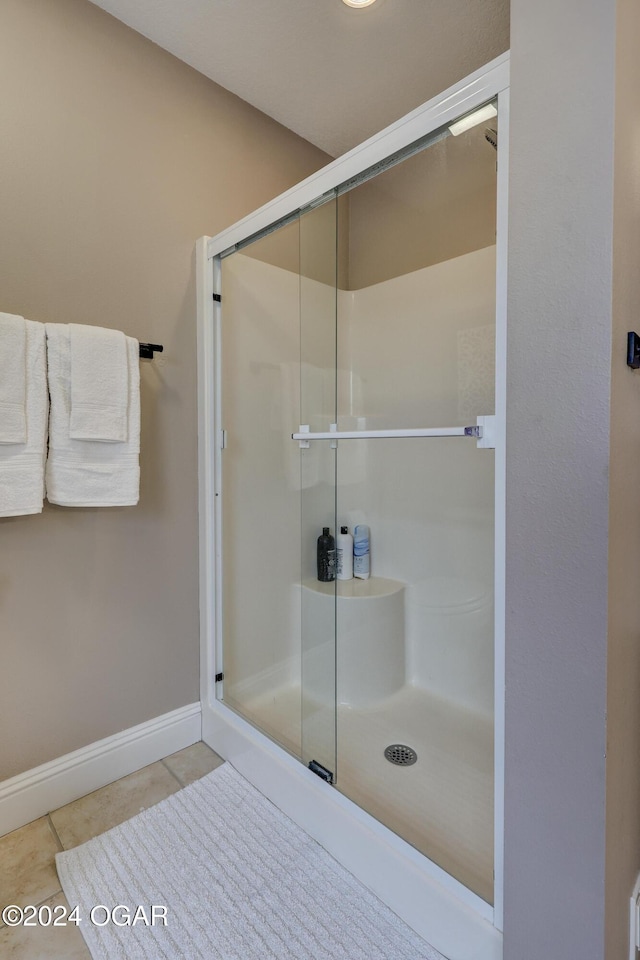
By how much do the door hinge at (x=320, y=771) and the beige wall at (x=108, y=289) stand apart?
1.95 feet

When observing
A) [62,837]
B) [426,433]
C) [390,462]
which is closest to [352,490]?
[390,462]

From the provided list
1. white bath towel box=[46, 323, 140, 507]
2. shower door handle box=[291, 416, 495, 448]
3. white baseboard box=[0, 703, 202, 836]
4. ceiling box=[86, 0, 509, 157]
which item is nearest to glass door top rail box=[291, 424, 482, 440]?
shower door handle box=[291, 416, 495, 448]

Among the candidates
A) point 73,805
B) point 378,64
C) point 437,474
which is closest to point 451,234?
point 378,64

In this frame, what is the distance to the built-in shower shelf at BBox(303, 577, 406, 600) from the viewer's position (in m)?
1.80

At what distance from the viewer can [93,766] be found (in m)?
1.46

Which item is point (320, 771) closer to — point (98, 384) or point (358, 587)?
point (358, 587)

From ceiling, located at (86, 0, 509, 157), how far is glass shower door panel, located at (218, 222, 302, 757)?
24.3 inches

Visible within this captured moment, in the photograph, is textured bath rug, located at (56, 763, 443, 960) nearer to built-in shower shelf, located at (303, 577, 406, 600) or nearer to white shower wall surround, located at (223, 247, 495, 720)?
white shower wall surround, located at (223, 247, 495, 720)

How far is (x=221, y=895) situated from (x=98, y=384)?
4.44ft

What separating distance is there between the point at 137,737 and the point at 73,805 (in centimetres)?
24

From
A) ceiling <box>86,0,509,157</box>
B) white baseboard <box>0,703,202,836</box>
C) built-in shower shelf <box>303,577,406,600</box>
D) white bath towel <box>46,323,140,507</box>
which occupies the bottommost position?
white baseboard <box>0,703,202,836</box>

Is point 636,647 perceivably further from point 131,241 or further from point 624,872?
point 131,241

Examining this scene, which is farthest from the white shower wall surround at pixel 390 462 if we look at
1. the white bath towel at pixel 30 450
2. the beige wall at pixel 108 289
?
the white bath towel at pixel 30 450

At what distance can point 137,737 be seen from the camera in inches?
61.6
